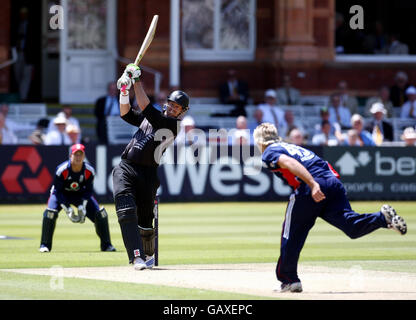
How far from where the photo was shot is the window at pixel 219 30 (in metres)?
27.9

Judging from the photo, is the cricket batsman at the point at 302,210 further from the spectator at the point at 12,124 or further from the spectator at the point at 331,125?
the spectator at the point at 12,124

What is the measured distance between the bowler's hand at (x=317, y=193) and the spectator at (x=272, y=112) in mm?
14316

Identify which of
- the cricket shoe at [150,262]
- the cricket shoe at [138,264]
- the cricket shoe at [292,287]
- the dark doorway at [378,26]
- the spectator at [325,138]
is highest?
the dark doorway at [378,26]

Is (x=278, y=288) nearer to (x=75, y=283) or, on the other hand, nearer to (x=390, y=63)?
(x=75, y=283)

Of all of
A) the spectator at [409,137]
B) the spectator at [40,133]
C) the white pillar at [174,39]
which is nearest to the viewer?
the spectator at [40,133]

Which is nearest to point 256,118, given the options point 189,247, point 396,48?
point 396,48

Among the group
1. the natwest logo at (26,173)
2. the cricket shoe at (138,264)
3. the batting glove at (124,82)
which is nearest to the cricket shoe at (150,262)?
the cricket shoe at (138,264)

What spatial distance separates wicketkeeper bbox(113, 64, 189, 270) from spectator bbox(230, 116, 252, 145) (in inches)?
413

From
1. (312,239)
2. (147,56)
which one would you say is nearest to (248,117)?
(147,56)

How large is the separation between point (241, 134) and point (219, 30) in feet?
20.1

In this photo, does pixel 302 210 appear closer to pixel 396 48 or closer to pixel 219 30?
pixel 219 30

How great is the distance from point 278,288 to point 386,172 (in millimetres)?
13669

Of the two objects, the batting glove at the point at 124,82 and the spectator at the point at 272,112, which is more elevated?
the batting glove at the point at 124,82

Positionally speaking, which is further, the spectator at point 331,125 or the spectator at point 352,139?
the spectator at point 331,125
